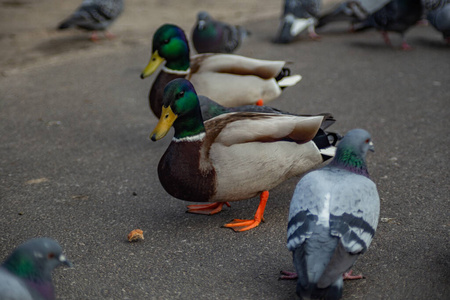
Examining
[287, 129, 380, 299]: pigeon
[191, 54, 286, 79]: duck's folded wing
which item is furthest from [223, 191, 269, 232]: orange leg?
[191, 54, 286, 79]: duck's folded wing

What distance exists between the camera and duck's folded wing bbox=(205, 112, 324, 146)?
3.54 metres

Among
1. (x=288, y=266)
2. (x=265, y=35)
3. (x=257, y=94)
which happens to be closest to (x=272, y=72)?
(x=257, y=94)

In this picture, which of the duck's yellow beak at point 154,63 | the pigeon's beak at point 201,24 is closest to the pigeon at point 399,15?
the pigeon's beak at point 201,24

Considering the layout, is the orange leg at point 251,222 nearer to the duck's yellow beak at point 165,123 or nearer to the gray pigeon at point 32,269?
the duck's yellow beak at point 165,123

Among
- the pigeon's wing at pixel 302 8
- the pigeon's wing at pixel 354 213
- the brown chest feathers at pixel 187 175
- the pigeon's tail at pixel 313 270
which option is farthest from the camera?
the pigeon's wing at pixel 302 8

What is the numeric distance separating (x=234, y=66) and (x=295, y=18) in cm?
389

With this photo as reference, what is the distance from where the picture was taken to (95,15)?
335 inches

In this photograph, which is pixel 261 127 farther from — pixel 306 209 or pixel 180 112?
pixel 306 209

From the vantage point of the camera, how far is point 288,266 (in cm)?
316

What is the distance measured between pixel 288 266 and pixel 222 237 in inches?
21.4

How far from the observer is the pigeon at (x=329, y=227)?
8.12 ft

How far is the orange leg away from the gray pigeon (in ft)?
4.87

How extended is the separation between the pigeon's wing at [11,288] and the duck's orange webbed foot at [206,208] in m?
1.72


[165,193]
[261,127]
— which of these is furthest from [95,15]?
[261,127]
